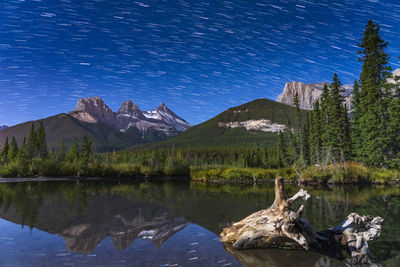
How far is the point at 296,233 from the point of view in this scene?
24.1 ft

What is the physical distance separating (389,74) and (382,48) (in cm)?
641

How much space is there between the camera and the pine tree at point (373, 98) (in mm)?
36184

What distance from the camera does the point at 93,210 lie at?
48.6 ft

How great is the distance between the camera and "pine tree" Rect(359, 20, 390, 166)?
119ft

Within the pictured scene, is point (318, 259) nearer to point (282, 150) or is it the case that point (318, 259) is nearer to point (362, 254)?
point (362, 254)

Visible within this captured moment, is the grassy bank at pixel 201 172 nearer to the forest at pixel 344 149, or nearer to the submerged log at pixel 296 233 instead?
the forest at pixel 344 149

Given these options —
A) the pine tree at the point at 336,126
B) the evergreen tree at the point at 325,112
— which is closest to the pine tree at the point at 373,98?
the pine tree at the point at 336,126

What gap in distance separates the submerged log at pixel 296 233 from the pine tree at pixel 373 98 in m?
33.8

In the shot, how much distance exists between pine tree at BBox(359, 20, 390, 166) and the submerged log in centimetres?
3380

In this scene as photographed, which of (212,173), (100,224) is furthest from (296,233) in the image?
(212,173)

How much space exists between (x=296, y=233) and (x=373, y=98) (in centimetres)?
4109

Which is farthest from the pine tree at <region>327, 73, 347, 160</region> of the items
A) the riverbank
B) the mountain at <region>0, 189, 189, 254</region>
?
the mountain at <region>0, 189, 189, 254</region>

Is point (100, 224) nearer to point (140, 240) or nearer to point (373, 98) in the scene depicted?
point (140, 240)

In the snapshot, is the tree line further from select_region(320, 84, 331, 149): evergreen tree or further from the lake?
the lake
